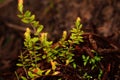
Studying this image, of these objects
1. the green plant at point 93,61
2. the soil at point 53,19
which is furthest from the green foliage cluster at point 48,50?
the soil at point 53,19

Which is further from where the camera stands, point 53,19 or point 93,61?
point 53,19

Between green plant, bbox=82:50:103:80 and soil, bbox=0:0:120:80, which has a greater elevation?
soil, bbox=0:0:120:80

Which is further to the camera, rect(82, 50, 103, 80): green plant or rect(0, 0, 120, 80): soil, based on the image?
rect(0, 0, 120, 80): soil

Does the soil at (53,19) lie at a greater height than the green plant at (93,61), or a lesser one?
greater

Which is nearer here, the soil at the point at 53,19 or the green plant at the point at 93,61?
the green plant at the point at 93,61

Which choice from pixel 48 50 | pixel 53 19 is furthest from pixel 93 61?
pixel 53 19

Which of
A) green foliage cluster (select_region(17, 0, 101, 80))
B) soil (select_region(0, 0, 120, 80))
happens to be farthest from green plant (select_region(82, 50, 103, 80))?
soil (select_region(0, 0, 120, 80))

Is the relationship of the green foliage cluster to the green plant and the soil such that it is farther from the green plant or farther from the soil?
the soil

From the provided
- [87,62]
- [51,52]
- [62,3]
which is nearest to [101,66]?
[87,62]

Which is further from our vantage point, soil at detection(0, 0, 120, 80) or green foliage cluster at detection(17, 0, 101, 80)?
soil at detection(0, 0, 120, 80)

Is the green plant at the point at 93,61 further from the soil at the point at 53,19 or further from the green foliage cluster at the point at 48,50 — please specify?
the soil at the point at 53,19

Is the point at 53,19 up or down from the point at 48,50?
up

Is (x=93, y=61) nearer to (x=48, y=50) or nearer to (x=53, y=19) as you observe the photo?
(x=48, y=50)
